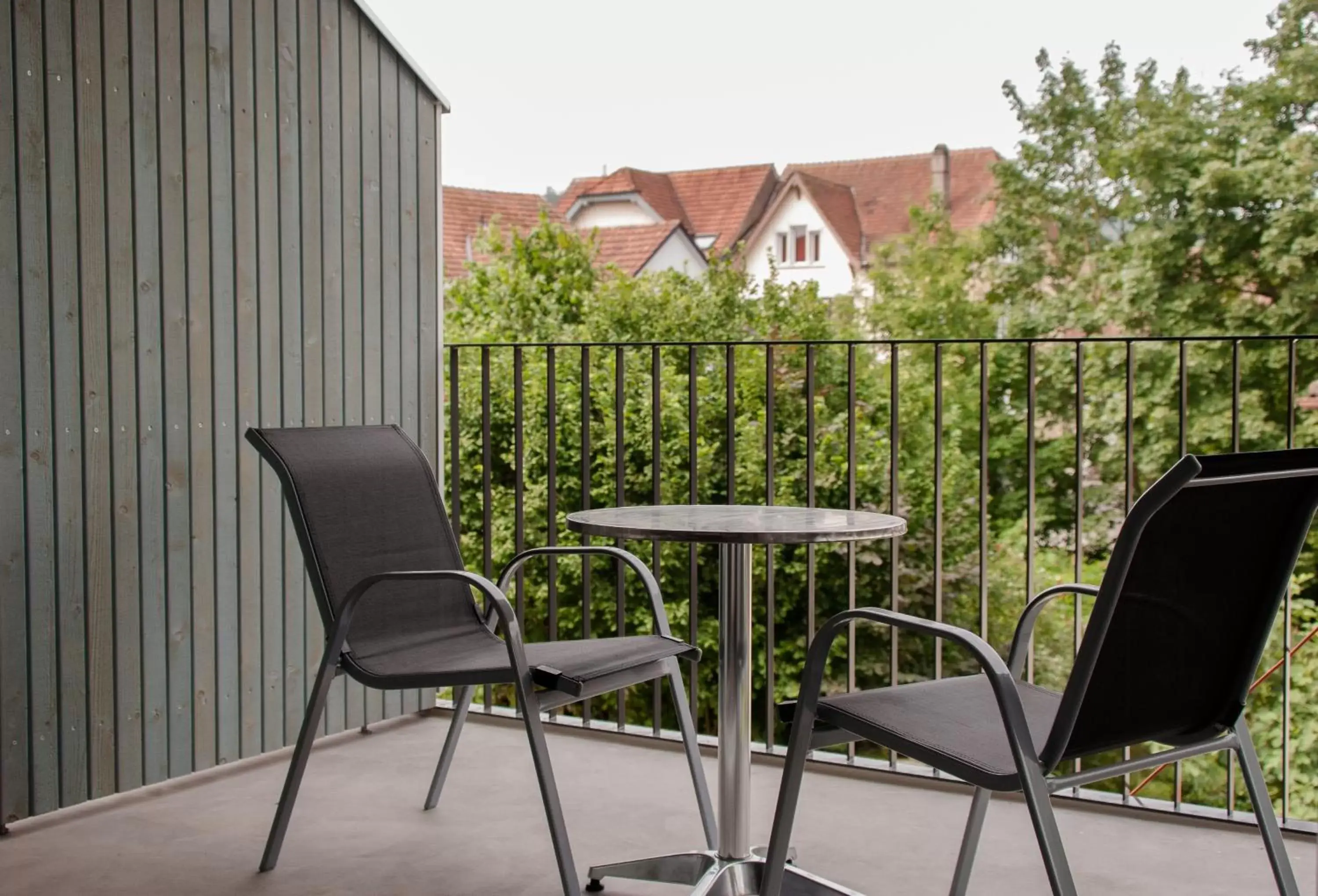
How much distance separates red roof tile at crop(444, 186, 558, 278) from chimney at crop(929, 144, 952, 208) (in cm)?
690

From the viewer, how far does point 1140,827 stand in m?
2.92

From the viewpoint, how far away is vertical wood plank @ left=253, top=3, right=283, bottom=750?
335cm

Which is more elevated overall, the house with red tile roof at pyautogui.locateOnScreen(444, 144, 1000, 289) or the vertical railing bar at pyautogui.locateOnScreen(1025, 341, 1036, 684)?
the house with red tile roof at pyautogui.locateOnScreen(444, 144, 1000, 289)

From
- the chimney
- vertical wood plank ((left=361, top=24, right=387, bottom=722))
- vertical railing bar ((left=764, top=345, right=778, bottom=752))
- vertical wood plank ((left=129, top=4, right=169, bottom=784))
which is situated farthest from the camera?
the chimney

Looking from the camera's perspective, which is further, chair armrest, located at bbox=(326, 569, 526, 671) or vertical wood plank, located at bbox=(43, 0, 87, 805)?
vertical wood plank, located at bbox=(43, 0, 87, 805)

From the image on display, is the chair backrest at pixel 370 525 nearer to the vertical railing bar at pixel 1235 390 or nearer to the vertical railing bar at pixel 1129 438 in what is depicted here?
the vertical railing bar at pixel 1129 438

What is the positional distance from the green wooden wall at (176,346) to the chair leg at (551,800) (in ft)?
4.21

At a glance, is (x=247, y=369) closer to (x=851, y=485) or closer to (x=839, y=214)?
(x=851, y=485)

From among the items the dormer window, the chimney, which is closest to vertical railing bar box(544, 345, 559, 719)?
the chimney

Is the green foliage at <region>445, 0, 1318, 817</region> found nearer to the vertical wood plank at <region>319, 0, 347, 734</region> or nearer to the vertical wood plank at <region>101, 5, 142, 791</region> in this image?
the vertical wood plank at <region>319, 0, 347, 734</region>

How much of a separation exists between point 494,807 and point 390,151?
77.1 inches

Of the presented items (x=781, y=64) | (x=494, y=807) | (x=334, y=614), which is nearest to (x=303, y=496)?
(x=334, y=614)

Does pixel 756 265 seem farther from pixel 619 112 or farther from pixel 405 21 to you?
pixel 405 21

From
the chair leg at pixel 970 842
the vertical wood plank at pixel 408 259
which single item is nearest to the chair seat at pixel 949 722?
the chair leg at pixel 970 842
